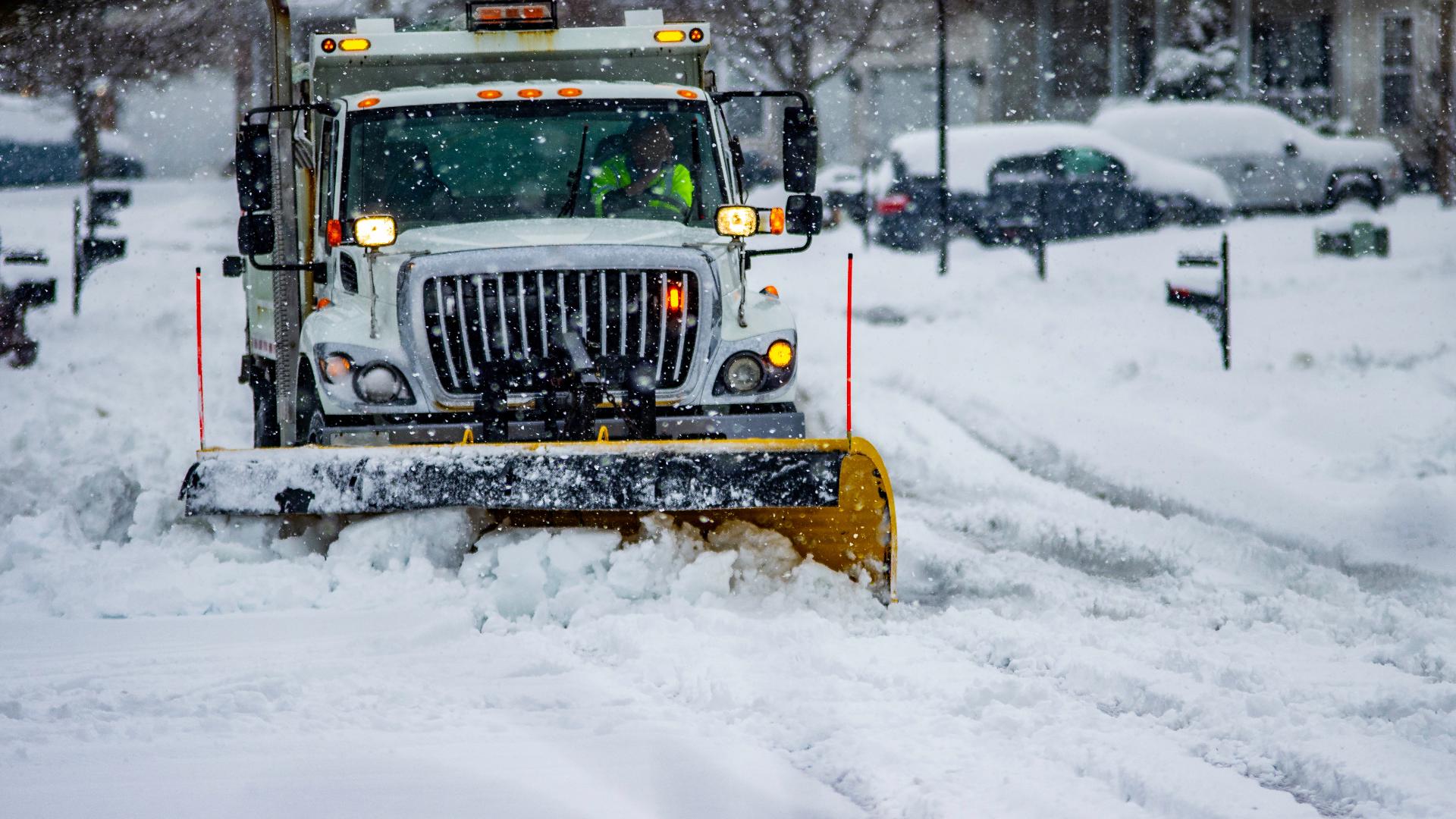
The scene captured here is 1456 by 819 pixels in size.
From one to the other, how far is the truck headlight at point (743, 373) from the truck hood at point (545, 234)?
1.86 feet

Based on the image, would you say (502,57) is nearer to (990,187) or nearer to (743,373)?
(743,373)

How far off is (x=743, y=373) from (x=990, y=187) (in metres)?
17.4

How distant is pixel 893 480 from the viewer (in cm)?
962

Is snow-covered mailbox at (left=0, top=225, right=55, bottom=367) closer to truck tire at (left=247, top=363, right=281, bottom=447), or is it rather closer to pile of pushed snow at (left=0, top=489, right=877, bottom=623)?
truck tire at (left=247, top=363, right=281, bottom=447)

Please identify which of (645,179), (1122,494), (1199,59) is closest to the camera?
(645,179)

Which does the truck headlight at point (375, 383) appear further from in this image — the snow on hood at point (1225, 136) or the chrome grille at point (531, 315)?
the snow on hood at point (1225, 136)

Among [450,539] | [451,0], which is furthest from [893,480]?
[451,0]

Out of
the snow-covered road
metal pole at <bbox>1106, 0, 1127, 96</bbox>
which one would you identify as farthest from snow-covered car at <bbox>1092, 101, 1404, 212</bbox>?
the snow-covered road

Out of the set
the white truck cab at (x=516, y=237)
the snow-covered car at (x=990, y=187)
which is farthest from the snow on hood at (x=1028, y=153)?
the white truck cab at (x=516, y=237)

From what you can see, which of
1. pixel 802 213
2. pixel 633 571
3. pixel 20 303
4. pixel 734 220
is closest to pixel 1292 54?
pixel 20 303

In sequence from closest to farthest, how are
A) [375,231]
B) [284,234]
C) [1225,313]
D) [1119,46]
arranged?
[375,231] < [284,234] < [1225,313] < [1119,46]

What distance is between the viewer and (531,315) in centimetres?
665

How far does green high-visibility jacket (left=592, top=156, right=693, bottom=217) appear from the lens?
7520mm

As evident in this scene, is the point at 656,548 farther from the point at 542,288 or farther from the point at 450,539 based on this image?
the point at 542,288
